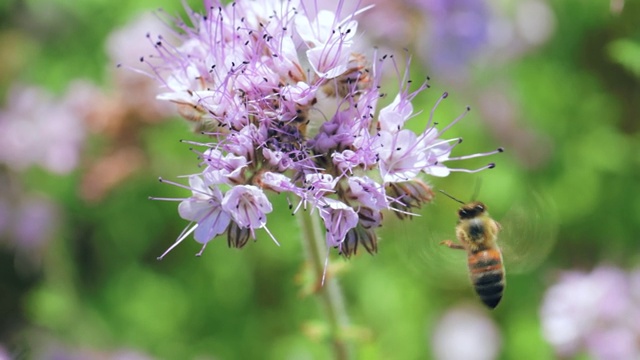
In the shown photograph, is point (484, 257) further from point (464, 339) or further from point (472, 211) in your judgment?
point (464, 339)

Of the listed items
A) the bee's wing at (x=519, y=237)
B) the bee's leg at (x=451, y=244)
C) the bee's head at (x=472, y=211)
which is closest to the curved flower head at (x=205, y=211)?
the bee's leg at (x=451, y=244)

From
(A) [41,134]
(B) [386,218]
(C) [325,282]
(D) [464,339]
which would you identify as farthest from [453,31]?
(A) [41,134]

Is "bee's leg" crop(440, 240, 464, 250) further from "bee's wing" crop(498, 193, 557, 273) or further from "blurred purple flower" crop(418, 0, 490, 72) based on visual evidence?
"blurred purple flower" crop(418, 0, 490, 72)

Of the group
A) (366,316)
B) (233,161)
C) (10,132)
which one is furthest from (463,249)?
(10,132)

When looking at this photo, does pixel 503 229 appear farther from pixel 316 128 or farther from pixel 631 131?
pixel 631 131

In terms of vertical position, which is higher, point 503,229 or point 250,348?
point 503,229

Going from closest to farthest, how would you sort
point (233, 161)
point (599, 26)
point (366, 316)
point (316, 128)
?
1. point (233, 161)
2. point (316, 128)
3. point (366, 316)
4. point (599, 26)

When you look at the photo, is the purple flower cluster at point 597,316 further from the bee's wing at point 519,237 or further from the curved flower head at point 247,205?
the curved flower head at point 247,205
